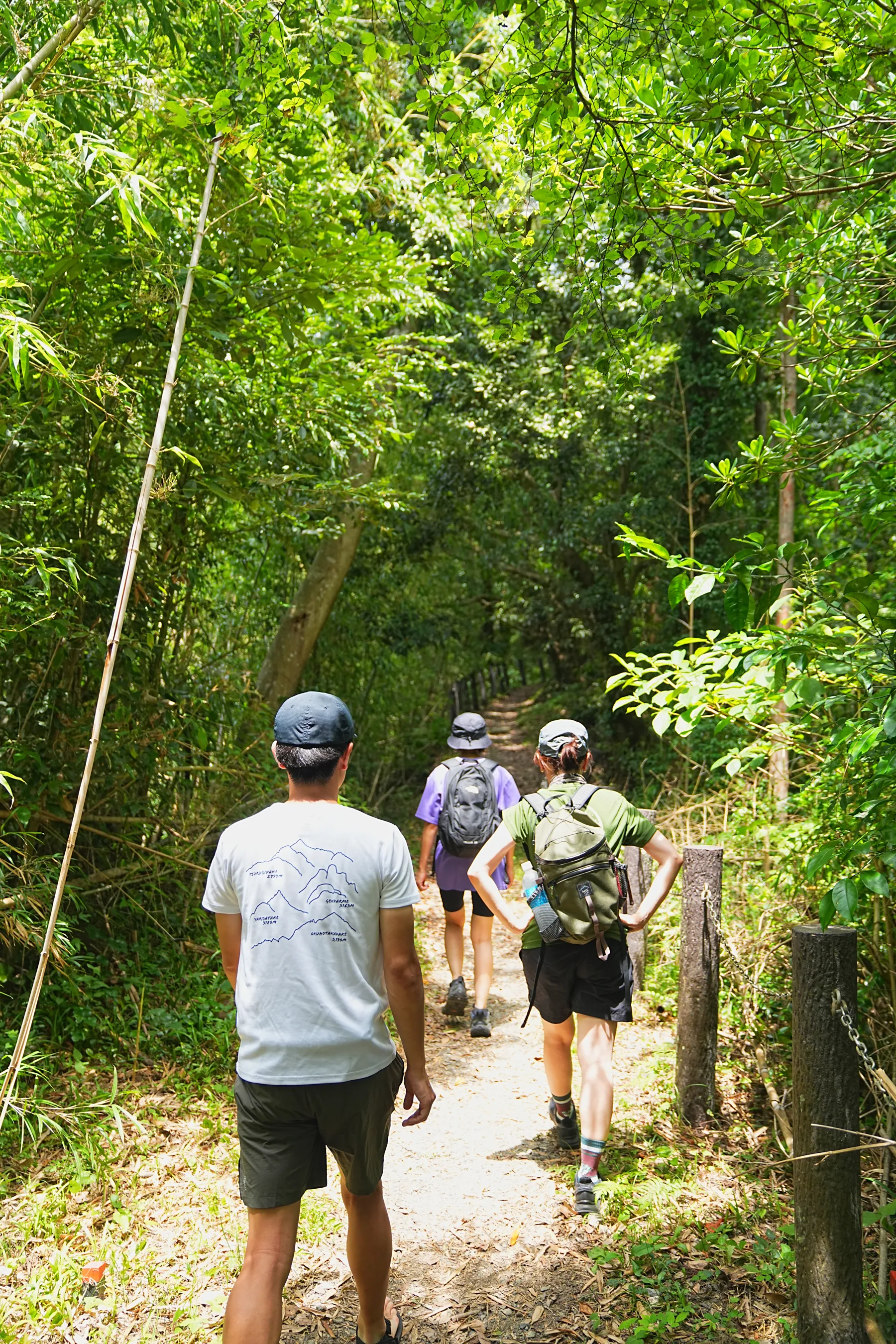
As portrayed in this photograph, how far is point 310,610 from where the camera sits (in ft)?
30.3

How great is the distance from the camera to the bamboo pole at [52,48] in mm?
2916

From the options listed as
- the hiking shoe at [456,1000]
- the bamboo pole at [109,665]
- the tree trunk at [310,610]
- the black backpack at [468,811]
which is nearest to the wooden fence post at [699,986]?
the black backpack at [468,811]

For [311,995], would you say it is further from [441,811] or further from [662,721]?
[441,811]

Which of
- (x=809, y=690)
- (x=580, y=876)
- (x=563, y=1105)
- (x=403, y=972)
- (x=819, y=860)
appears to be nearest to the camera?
(x=403, y=972)

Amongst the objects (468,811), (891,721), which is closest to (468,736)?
(468,811)

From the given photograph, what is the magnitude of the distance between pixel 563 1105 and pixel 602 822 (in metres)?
1.38

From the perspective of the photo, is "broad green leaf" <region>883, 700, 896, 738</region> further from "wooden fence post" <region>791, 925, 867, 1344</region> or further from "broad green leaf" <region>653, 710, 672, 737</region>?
"broad green leaf" <region>653, 710, 672, 737</region>

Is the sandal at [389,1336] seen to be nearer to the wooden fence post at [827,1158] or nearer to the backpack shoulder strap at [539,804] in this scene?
the wooden fence post at [827,1158]

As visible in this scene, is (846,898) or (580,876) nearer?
(846,898)

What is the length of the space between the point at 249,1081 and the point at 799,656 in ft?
6.47

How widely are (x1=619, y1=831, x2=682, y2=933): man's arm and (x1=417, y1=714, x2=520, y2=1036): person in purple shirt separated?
1.79 metres

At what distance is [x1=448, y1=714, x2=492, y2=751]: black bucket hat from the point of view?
18.2ft

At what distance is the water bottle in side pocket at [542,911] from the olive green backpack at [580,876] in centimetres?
2

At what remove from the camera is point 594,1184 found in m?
3.53
